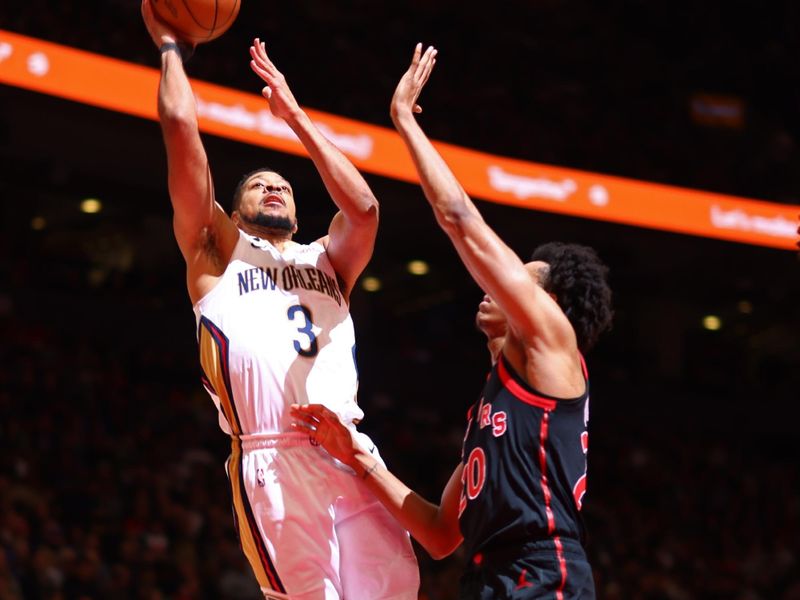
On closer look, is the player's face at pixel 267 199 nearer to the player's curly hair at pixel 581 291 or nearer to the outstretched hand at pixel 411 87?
the outstretched hand at pixel 411 87

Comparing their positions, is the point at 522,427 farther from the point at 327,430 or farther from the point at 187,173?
the point at 187,173

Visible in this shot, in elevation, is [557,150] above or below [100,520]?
above

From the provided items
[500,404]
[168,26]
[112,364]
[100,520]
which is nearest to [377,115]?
[112,364]

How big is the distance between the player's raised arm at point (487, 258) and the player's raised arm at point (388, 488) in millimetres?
698

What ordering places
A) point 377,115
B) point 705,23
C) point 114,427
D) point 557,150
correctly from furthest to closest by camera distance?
point 705,23
point 557,150
point 377,115
point 114,427

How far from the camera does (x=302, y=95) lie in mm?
13508

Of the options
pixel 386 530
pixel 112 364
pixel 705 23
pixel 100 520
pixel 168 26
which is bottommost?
pixel 386 530

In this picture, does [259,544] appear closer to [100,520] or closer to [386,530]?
[386,530]

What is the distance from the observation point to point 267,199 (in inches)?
168

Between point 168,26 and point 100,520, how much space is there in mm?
6539

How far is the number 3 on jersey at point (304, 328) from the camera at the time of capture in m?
3.99

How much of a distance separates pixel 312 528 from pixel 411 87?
1.39 meters

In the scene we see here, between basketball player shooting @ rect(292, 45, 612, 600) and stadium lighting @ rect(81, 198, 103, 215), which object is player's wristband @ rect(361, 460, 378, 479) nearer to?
basketball player shooting @ rect(292, 45, 612, 600)

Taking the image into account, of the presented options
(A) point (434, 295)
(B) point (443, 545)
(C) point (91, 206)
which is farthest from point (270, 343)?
(A) point (434, 295)
